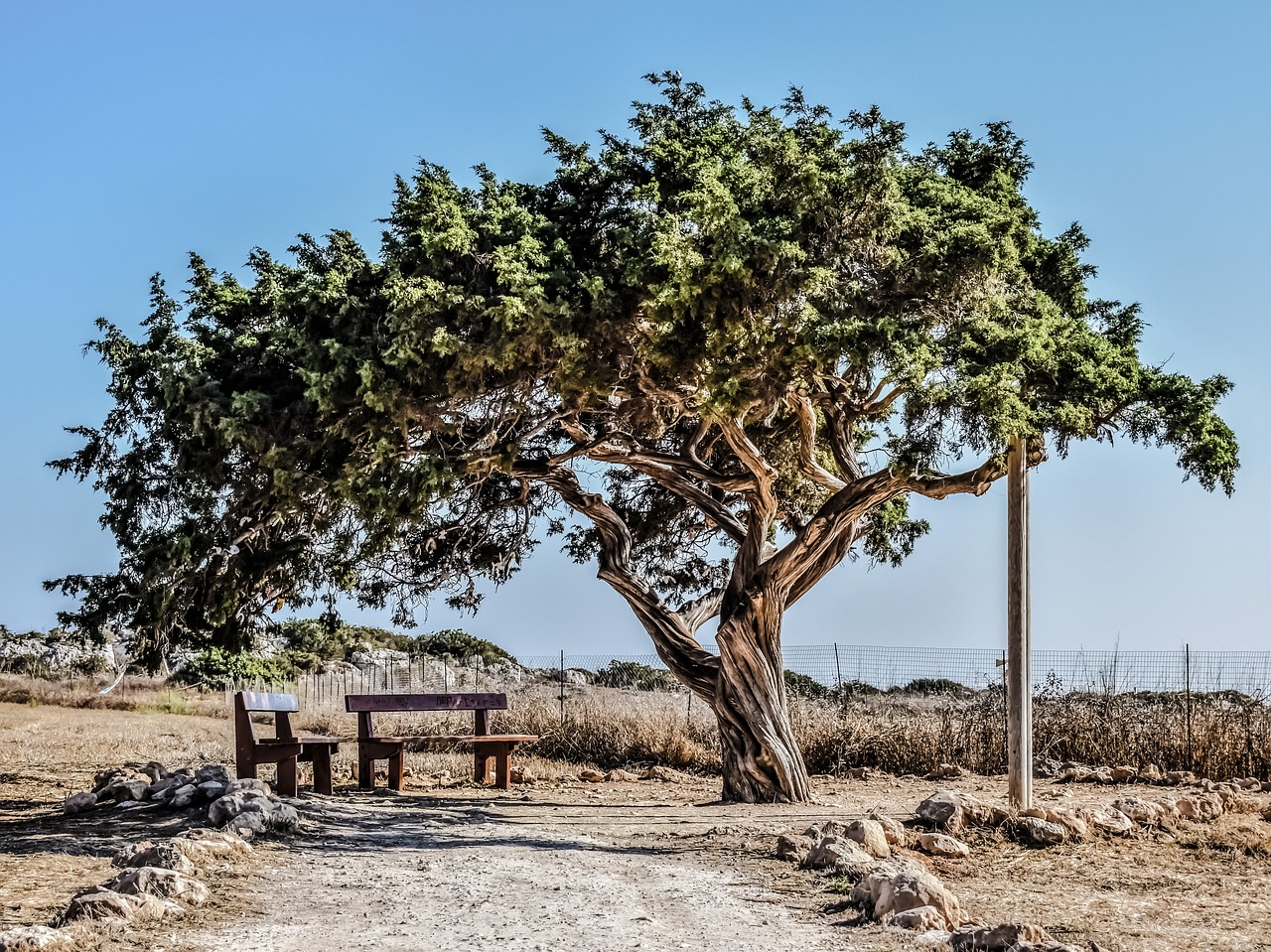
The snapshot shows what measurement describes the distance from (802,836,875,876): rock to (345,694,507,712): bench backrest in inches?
254

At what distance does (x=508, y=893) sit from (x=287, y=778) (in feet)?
19.3

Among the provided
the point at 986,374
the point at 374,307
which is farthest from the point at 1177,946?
the point at 374,307

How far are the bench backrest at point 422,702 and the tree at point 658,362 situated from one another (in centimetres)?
190

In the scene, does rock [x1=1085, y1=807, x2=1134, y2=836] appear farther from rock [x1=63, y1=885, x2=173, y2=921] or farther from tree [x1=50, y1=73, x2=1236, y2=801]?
rock [x1=63, y1=885, x2=173, y2=921]

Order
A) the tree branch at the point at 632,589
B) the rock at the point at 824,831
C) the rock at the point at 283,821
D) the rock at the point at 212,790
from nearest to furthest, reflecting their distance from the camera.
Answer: the rock at the point at 824,831 → the rock at the point at 283,821 → the rock at the point at 212,790 → the tree branch at the point at 632,589

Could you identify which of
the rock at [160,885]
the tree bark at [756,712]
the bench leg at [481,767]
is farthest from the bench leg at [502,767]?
the rock at [160,885]

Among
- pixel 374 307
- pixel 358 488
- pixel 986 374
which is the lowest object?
pixel 358 488

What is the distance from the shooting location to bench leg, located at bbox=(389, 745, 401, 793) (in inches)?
587

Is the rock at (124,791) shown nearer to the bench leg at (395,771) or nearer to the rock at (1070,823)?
the bench leg at (395,771)

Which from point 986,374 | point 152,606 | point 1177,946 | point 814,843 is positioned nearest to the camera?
point 1177,946

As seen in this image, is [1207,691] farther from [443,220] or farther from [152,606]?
[152,606]

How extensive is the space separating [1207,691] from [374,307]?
46.2ft

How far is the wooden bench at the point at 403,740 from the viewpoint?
14.7 metres

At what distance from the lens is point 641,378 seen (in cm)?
1333
